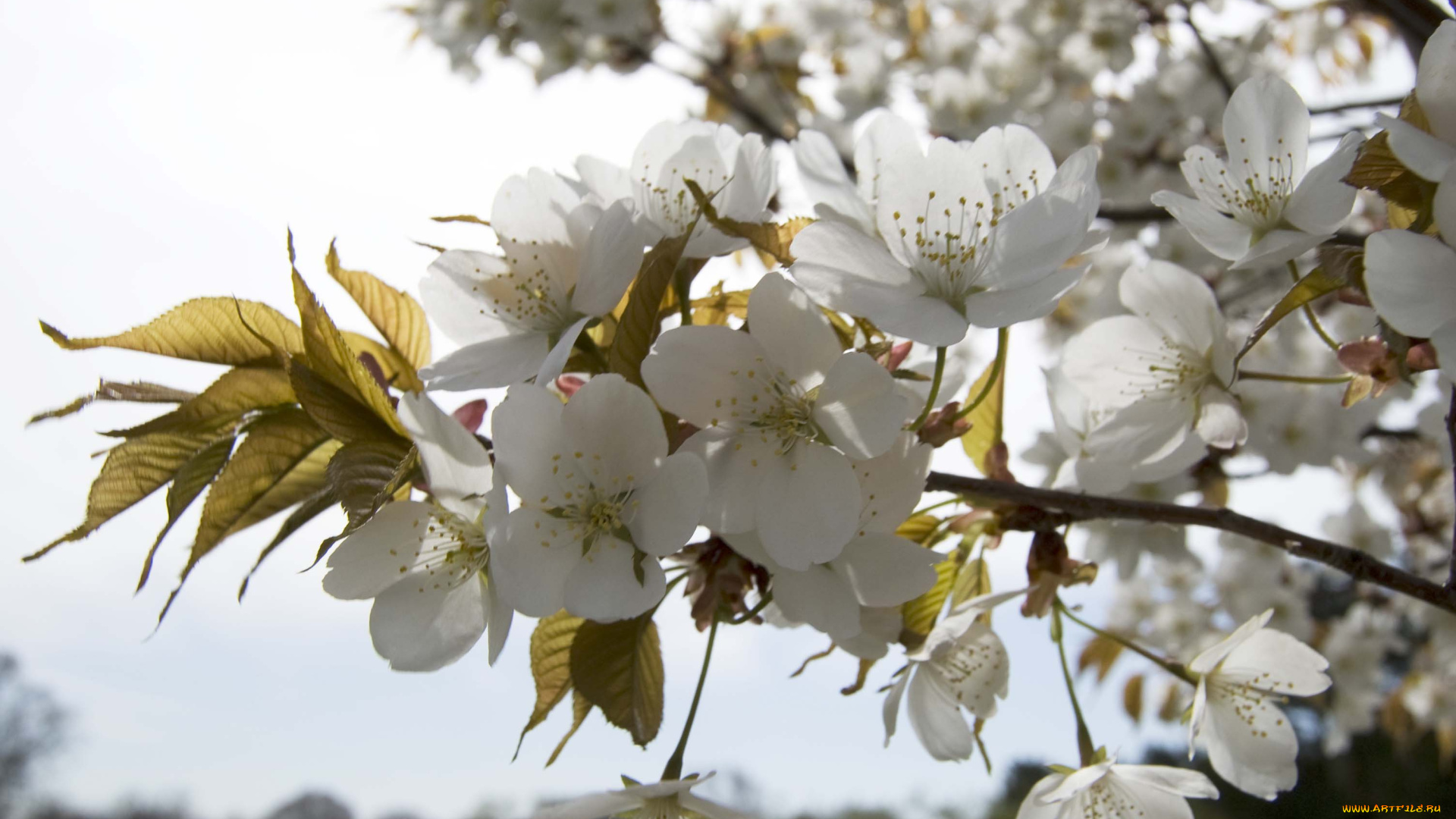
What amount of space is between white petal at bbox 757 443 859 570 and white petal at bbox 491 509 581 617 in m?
0.10

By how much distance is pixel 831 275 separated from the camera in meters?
0.55

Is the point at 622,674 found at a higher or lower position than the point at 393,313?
lower

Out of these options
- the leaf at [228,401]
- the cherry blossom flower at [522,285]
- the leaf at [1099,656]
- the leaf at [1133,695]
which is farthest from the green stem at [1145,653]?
the leaf at [1133,695]

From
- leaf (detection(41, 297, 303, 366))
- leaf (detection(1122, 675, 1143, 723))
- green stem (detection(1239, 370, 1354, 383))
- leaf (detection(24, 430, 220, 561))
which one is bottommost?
leaf (detection(1122, 675, 1143, 723))

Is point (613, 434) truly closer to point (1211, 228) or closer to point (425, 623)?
point (425, 623)

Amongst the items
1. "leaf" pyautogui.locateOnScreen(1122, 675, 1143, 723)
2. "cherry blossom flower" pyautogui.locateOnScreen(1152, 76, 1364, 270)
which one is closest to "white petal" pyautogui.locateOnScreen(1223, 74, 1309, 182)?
"cherry blossom flower" pyautogui.locateOnScreen(1152, 76, 1364, 270)

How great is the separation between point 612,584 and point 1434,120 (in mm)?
537

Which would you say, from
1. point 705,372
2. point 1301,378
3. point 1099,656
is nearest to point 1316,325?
point 1301,378

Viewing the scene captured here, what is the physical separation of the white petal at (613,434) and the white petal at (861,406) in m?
0.11

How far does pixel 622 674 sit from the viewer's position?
632mm

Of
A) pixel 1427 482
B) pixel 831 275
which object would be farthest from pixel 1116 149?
pixel 831 275

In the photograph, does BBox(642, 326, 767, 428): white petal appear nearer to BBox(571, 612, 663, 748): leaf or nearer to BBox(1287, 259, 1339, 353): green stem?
BBox(571, 612, 663, 748): leaf

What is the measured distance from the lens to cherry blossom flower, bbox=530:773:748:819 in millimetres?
567

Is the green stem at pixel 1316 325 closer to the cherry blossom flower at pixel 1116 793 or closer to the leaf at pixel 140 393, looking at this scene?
the cherry blossom flower at pixel 1116 793
